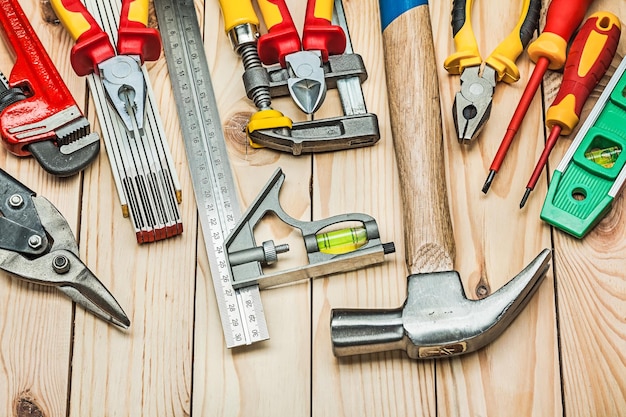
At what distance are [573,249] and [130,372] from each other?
0.84m

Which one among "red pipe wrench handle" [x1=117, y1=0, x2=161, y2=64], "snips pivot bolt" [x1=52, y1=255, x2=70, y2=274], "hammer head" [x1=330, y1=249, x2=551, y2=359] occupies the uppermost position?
"red pipe wrench handle" [x1=117, y1=0, x2=161, y2=64]

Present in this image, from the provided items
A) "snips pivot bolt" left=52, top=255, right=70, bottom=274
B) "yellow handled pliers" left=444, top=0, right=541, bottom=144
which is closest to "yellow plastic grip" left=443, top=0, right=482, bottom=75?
"yellow handled pliers" left=444, top=0, right=541, bottom=144

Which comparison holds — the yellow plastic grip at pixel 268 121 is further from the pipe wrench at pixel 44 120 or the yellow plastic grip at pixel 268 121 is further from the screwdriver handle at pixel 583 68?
the screwdriver handle at pixel 583 68

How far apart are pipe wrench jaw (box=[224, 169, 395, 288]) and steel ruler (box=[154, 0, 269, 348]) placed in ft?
0.08

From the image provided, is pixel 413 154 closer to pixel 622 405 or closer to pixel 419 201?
pixel 419 201

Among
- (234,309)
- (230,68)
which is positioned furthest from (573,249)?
(230,68)

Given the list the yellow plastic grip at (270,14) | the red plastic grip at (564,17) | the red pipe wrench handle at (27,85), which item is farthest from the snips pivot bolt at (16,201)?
the red plastic grip at (564,17)

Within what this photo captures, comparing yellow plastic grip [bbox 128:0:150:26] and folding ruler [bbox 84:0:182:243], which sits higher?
yellow plastic grip [bbox 128:0:150:26]

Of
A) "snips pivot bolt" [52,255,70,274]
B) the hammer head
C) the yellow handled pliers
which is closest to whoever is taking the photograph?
the hammer head

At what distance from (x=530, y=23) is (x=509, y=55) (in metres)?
0.08

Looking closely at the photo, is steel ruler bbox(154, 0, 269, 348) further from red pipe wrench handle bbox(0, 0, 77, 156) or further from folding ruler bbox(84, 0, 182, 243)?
red pipe wrench handle bbox(0, 0, 77, 156)

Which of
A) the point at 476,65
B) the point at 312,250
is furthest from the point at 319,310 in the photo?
the point at 476,65

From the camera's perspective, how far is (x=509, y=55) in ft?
5.54

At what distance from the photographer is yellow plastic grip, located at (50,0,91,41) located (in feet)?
5.49
